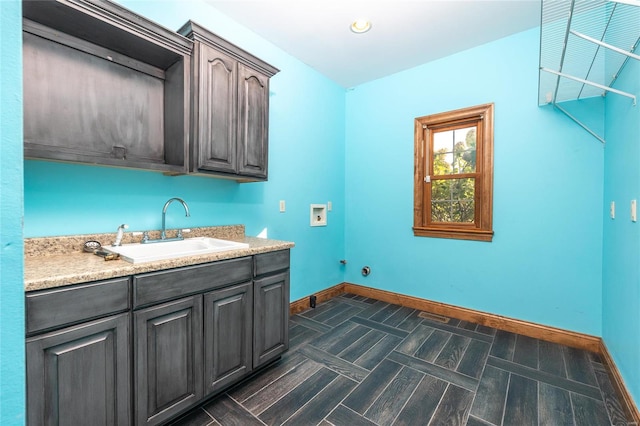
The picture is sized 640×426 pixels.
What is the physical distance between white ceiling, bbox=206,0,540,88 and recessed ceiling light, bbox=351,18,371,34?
47 millimetres

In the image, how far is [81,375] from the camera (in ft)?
3.60

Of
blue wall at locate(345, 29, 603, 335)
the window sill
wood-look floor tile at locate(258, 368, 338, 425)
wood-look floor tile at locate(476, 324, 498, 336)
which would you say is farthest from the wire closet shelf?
wood-look floor tile at locate(258, 368, 338, 425)

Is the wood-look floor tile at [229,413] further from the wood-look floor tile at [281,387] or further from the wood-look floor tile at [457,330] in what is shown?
the wood-look floor tile at [457,330]

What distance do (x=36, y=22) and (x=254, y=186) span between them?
161 cm

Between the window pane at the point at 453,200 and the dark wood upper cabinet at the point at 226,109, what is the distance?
1.90m

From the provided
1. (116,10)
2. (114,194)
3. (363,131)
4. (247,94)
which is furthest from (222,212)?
(363,131)

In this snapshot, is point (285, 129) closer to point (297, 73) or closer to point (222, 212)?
point (297, 73)

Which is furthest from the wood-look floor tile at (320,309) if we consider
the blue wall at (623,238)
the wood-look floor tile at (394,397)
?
the blue wall at (623,238)

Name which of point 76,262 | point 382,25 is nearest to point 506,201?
point 382,25

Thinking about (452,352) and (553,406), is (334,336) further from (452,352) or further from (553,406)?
(553,406)

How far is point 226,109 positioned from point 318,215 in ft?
5.53

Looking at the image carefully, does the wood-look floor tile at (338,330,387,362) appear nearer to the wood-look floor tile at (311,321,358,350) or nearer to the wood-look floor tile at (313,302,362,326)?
the wood-look floor tile at (311,321,358,350)

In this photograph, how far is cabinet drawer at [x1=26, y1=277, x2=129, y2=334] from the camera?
99cm

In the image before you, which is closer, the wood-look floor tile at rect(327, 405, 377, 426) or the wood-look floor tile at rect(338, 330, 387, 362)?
the wood-look floor tile at rect(327, 405, 377, 426)
